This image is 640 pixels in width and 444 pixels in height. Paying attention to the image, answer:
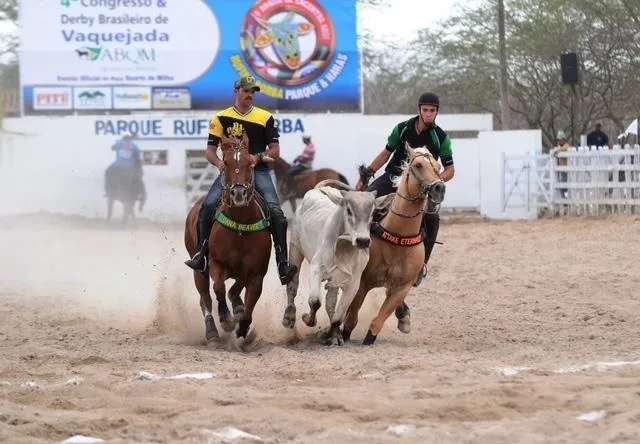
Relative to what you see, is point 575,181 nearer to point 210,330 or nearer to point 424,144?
point 424,144

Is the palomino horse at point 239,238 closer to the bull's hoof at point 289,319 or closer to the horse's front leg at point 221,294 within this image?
the horse's front leg at point 221,294

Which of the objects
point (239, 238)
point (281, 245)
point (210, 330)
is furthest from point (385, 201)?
point (210, 330)

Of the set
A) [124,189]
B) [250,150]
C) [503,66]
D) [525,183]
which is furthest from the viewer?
[503,66]

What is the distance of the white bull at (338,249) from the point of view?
9.55 metres

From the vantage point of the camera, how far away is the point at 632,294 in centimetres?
1291

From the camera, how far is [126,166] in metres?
27.3

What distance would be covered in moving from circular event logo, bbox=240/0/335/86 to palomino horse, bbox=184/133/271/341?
18.3 m

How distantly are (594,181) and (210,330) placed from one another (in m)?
15.3

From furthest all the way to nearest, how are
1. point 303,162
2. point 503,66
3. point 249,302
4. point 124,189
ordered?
point 503,66 < point 124,189 < point 303,162 < point 249,302

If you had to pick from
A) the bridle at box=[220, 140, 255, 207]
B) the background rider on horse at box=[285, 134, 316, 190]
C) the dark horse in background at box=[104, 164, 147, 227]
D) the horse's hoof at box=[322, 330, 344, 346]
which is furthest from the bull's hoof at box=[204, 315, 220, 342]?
the dark horse in background at box=[104, 164, 147, 227]

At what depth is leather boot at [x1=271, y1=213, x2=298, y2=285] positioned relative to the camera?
10094 millimetres

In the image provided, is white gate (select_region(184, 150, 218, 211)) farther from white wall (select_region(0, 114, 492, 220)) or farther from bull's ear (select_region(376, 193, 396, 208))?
bull's ear (select_region(376, 193, 396, 208))

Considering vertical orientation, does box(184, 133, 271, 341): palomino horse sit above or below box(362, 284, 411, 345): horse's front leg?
above

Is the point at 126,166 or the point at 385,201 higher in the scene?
the point at 126,166
